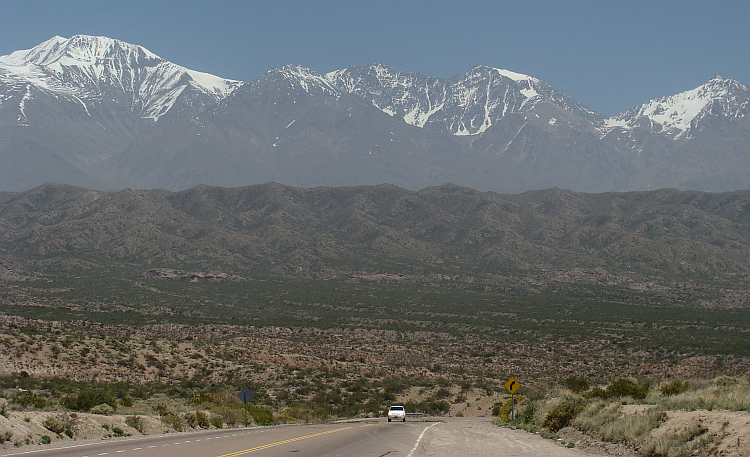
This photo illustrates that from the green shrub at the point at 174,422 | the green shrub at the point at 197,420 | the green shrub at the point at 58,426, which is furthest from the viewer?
the green shrub at the point at 197,420

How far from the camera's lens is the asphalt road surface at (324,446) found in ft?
62.6

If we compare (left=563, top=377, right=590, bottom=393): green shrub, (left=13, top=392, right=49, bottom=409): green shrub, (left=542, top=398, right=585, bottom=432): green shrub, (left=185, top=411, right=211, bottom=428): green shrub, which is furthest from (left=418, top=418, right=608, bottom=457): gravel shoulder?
(left=13, top=392, right=49, bottom=409): green shrub

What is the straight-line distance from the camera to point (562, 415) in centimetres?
2733

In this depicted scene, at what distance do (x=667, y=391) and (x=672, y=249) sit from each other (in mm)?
162646

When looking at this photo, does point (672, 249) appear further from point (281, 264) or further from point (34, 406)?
point (34, 406)

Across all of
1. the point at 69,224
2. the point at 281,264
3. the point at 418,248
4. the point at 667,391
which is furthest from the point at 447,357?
the point at 69,224

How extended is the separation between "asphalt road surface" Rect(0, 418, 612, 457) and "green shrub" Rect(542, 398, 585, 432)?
1.26m

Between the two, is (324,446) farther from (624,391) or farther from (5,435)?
(624,391)

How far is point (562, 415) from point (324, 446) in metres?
10.7

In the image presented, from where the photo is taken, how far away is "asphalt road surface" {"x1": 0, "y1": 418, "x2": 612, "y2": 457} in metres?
19.1

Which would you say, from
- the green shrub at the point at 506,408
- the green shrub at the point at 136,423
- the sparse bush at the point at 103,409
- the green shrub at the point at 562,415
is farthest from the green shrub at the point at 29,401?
the green shrub at the point at 506,408

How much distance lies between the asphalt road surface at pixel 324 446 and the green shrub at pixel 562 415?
1.26 meters

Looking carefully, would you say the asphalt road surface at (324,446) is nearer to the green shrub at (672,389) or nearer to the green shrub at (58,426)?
the green shrub at (58,426)

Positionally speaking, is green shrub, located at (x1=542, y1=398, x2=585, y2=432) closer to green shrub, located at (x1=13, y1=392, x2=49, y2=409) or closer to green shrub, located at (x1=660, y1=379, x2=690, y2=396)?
green shrub, located at (x1=660, y1=379, x2=690, y2=396)
